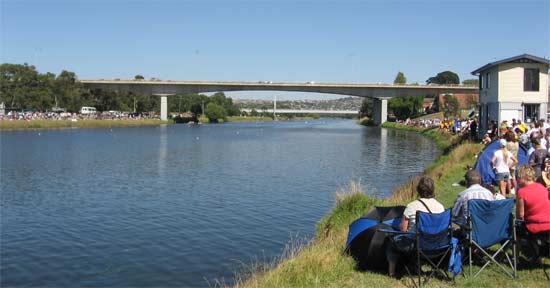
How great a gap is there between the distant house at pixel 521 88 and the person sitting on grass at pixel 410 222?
28.1 m

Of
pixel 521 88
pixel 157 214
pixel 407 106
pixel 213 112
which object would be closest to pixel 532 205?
pixel 157 214

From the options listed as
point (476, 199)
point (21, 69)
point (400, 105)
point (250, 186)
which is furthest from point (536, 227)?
point (400, 105)

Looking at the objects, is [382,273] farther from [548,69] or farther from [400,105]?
[400,105]

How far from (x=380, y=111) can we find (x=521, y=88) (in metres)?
80.7

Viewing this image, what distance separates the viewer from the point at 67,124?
90938mm

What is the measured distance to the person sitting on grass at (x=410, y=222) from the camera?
8180mm

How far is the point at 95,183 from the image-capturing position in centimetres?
2594

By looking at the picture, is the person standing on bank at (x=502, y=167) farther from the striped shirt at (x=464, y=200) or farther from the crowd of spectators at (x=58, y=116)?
the crowd of spectators at (x=58, y=116)

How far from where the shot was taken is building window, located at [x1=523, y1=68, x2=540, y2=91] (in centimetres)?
3447

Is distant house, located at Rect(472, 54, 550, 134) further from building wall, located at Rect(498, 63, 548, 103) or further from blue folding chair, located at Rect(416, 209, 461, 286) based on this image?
blue folding chair, located at Rect(416, 209, 461, 286)

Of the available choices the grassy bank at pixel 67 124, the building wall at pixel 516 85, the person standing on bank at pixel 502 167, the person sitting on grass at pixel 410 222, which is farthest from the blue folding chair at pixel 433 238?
the grassy bank at pixel 67 124

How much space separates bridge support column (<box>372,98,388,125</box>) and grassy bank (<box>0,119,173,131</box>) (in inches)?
1756

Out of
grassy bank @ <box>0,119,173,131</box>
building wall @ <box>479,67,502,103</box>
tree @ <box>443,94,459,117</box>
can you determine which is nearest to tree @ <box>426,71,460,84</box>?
tree @ <box>443,94,459,117</box>

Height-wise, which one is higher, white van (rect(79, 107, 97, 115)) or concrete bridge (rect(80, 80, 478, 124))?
concrete bridge (rect(80, 80, 478, 124))
